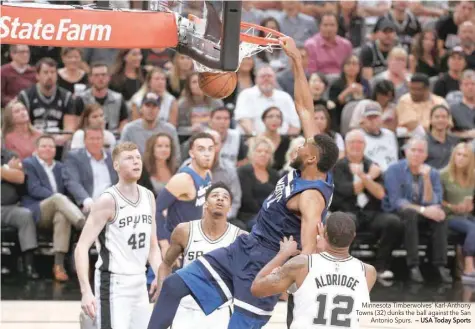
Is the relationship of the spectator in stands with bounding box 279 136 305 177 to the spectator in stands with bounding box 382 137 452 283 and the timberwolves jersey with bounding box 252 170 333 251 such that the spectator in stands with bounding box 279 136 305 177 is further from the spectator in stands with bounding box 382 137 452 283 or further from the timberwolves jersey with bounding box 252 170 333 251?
the timberwolves jersey with bounding box 252 170 333 251

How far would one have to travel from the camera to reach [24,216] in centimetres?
992

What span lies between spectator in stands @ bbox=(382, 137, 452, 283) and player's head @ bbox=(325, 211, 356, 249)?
191 inches

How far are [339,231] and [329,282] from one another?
28cm

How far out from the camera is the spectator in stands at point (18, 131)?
10211 millimetres

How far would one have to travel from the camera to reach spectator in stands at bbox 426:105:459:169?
11.1 m

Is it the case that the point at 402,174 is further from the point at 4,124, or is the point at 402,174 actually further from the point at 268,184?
the point at 4,124

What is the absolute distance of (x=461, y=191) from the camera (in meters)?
10.8

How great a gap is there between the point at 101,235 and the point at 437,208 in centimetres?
454

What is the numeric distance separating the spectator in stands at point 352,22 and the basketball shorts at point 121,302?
Result: 7.17 metres

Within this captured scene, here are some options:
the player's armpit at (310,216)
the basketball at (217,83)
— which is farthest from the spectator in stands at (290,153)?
the player's armpit at (310,216)

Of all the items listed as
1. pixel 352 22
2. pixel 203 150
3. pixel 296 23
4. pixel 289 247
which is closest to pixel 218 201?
pixel 203 150

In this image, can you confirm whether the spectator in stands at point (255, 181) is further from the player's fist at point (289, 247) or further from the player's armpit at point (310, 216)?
the player's fist at point (289, 247)

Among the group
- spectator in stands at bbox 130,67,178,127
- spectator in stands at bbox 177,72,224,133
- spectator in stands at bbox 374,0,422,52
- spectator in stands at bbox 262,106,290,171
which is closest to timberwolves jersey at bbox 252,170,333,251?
spectator in stands at bbox 262,106,290,171

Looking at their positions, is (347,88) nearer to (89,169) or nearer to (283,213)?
(89,169)
